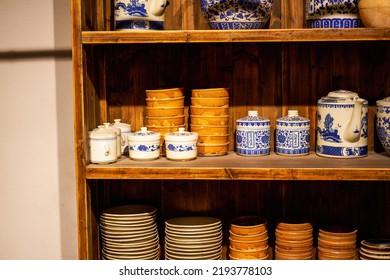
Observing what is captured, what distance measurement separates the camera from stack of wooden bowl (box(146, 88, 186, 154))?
2.07 meters

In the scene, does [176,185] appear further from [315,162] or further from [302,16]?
[302,16]

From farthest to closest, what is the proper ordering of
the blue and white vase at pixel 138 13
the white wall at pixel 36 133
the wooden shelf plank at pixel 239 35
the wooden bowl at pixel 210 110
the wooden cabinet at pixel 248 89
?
the white wall at pixel 36 133, the wooden cabinet at pixel 248 89, the wooden bowl at pixel 210 110, the blue and white vase at pixel 138 13, the wooden shelf plank at pixel 239 35

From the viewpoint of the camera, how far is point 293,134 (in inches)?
80.6

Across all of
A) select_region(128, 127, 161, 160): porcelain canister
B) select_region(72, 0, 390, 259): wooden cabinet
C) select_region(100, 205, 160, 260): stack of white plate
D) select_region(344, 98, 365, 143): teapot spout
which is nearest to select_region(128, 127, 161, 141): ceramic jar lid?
select_region(128, 127, 161, 160): porcelain canister

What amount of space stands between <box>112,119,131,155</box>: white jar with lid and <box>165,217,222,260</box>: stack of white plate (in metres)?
0.31

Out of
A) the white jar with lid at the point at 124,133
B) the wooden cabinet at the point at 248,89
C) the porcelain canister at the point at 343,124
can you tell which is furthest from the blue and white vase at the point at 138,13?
the porcelain canister at the point at 343,124

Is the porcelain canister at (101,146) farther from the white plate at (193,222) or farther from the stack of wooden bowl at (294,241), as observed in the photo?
the stack of wooden bowl at (294,241)

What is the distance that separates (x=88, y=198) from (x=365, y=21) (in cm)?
109

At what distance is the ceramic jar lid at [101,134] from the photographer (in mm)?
1958

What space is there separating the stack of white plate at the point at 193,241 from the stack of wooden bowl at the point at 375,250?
0.52 metres

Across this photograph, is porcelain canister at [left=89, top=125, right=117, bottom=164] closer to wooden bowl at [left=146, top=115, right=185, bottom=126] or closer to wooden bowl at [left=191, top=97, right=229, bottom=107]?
wooden bowl at [left=146, top=115, right=185, bottom=126]

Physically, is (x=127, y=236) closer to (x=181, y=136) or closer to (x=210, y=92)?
(x=181, y=136)
